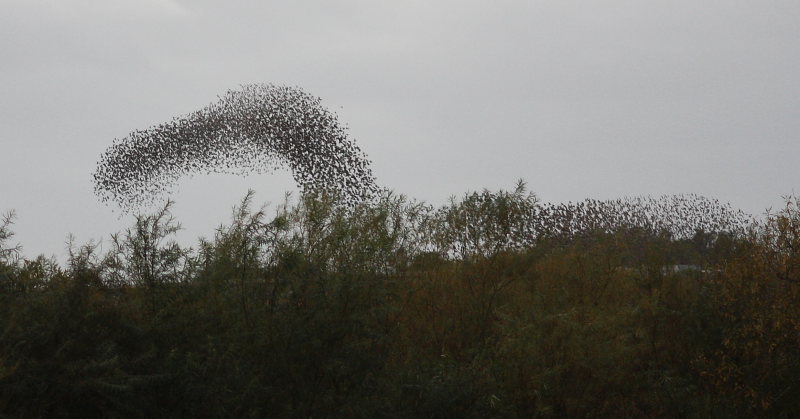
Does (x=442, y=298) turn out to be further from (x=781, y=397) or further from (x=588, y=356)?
(x=781, y=397)

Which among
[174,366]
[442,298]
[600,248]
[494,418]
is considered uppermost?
[600,248]

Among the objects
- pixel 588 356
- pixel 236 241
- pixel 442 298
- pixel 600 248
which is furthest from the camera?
pixel 600 248

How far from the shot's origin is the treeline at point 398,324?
26.7 feet

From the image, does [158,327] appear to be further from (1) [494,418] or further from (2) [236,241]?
(1) [494,418]

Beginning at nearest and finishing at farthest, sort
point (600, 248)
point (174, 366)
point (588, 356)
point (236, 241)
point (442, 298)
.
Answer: point (174, 366)
point (236, 241)
point (588, 356)
point (442, 298)
point (600, 248)

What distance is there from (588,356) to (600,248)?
11.9 ft

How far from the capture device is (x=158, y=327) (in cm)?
853

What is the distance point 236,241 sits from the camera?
9312mm

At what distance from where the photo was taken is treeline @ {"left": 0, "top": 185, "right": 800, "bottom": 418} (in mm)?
8125

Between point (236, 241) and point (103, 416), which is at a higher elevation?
point (236, 241)

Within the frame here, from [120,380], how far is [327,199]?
169 inches

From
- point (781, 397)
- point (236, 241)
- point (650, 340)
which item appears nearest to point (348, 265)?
point (236, 241)

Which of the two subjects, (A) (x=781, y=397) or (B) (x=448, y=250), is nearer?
(A) (x=781, y=397)

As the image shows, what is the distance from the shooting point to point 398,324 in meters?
11.0
